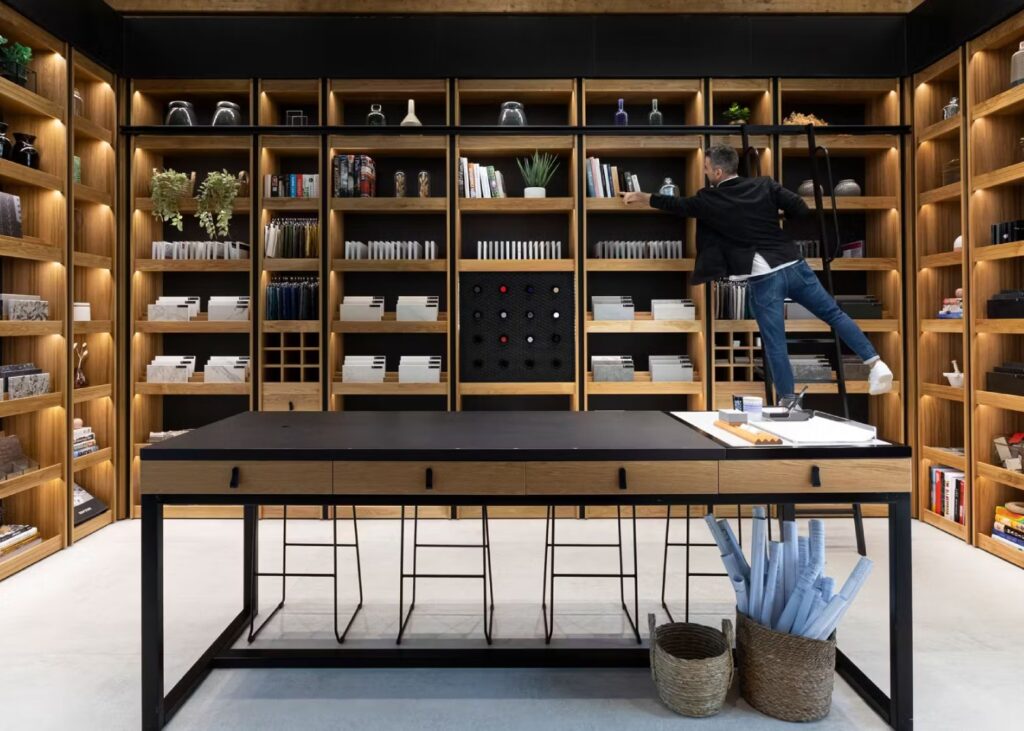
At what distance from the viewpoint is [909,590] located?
85.2 inches

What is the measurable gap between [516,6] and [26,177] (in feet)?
11.1

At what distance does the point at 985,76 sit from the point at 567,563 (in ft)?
12.8

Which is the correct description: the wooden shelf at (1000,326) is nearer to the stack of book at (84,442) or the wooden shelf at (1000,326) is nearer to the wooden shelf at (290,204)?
the wooden shelf at (290,204)

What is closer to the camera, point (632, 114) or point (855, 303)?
point (855, 303)

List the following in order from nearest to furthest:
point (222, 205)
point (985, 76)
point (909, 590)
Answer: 1. point (909, 590)
2. point (985, 76)
3. point (222, 205)

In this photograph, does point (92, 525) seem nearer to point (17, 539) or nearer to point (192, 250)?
point (17, 539)

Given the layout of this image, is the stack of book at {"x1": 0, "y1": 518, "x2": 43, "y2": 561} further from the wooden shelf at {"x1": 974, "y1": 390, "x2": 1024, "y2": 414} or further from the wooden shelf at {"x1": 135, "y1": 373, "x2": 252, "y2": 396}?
the wooden shelf at {"x1": 974, "y1": 390, "x2": 1024, "y2": 414}

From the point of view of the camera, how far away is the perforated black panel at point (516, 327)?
16.4ft

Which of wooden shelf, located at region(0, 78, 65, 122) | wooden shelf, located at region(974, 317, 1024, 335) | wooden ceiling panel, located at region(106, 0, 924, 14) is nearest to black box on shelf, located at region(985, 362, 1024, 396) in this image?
wooden shelf, located at region(974, 317, 1024, 335)

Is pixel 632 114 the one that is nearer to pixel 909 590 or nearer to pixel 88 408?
pixel 909 590

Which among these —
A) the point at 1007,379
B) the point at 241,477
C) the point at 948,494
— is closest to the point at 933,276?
the point at 1007,379

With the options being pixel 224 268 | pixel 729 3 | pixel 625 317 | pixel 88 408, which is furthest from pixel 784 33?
pixel 88 408

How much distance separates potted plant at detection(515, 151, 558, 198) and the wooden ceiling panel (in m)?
1.02

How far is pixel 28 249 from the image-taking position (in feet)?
12.6
